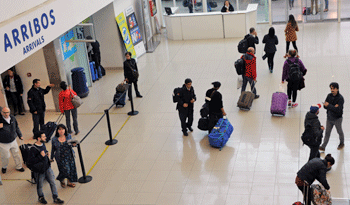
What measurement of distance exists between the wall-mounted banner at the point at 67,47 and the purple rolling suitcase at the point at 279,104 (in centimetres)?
639

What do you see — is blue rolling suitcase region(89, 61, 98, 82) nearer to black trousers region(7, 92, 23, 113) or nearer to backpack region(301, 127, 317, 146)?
black trousers region(7, 92, 23, 113)

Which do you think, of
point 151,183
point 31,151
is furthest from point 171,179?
point 31,151

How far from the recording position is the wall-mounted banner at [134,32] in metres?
17.3

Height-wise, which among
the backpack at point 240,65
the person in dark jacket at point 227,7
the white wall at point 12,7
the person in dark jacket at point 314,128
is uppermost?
the white wall at point 12,7

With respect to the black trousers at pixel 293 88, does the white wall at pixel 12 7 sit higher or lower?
higher

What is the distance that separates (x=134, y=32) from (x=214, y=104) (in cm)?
825

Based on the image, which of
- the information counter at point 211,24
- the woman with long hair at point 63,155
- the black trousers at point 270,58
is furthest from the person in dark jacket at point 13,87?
the information counter at point 211,24

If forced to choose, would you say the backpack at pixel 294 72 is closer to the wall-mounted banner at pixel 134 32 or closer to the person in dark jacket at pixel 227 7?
the wall-mounted banner at pixel 134 32

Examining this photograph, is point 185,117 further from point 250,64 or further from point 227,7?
point 227,7

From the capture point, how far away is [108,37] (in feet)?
54.0

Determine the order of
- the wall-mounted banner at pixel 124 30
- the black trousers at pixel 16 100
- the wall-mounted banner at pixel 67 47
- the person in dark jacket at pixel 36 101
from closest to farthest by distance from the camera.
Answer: the person in dark jacket at pixel 36 101, the black trousers at pixel 16 100, the wall-mounted banner at pixel 67 47, the wall-mounted banner at pixel 124 30

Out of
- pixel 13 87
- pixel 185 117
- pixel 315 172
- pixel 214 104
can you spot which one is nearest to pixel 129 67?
pixel 185 117

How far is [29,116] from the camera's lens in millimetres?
13102

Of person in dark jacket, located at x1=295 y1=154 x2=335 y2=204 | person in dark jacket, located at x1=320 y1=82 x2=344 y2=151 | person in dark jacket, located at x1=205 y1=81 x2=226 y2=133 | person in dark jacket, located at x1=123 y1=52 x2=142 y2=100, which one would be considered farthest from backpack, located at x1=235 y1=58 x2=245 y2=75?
person in dark jacket, located at x1=295 y1=154 x2=335 y2=204
